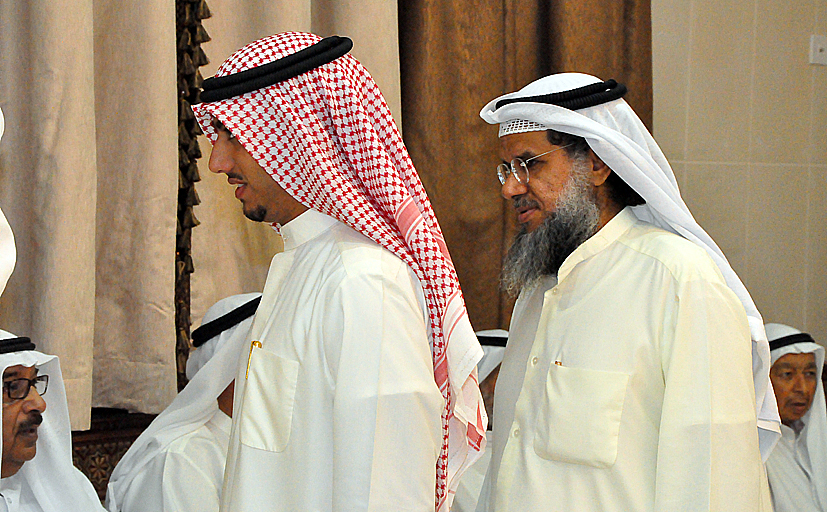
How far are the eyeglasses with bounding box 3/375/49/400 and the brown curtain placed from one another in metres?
1.49

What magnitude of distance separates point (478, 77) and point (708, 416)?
1867 millimetres

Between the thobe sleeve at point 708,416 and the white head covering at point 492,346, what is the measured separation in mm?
1419

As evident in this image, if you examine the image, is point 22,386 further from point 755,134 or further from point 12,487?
point 755,134

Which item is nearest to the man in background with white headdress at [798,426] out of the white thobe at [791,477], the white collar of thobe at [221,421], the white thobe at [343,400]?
the white thobe at [791,477]

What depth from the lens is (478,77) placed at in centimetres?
326

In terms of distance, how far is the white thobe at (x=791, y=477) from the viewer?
10.6ft

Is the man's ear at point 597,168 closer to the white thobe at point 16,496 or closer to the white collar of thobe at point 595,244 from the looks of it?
the white collar of thobe at point 595,244

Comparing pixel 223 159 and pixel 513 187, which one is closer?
pixel 223 159

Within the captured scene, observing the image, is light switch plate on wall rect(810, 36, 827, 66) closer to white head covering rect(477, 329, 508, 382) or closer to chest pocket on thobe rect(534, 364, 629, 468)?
white head covering rect(477, 329, 508, 382)

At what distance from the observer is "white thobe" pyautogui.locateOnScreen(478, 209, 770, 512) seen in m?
1.72

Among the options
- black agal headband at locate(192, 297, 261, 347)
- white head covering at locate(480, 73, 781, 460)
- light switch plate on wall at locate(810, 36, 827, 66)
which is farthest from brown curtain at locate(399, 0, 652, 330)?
light switch plate on wall at locate(810, 36, 827, 66)

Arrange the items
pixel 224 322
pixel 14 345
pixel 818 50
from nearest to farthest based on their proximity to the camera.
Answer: pixel 14 345 < pixel 224 322 < pixel 818 50

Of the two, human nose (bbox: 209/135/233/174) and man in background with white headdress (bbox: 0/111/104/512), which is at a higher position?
human nose (bbox: 209/135/233/174)

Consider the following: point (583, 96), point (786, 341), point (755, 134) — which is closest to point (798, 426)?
point (786, 341)
